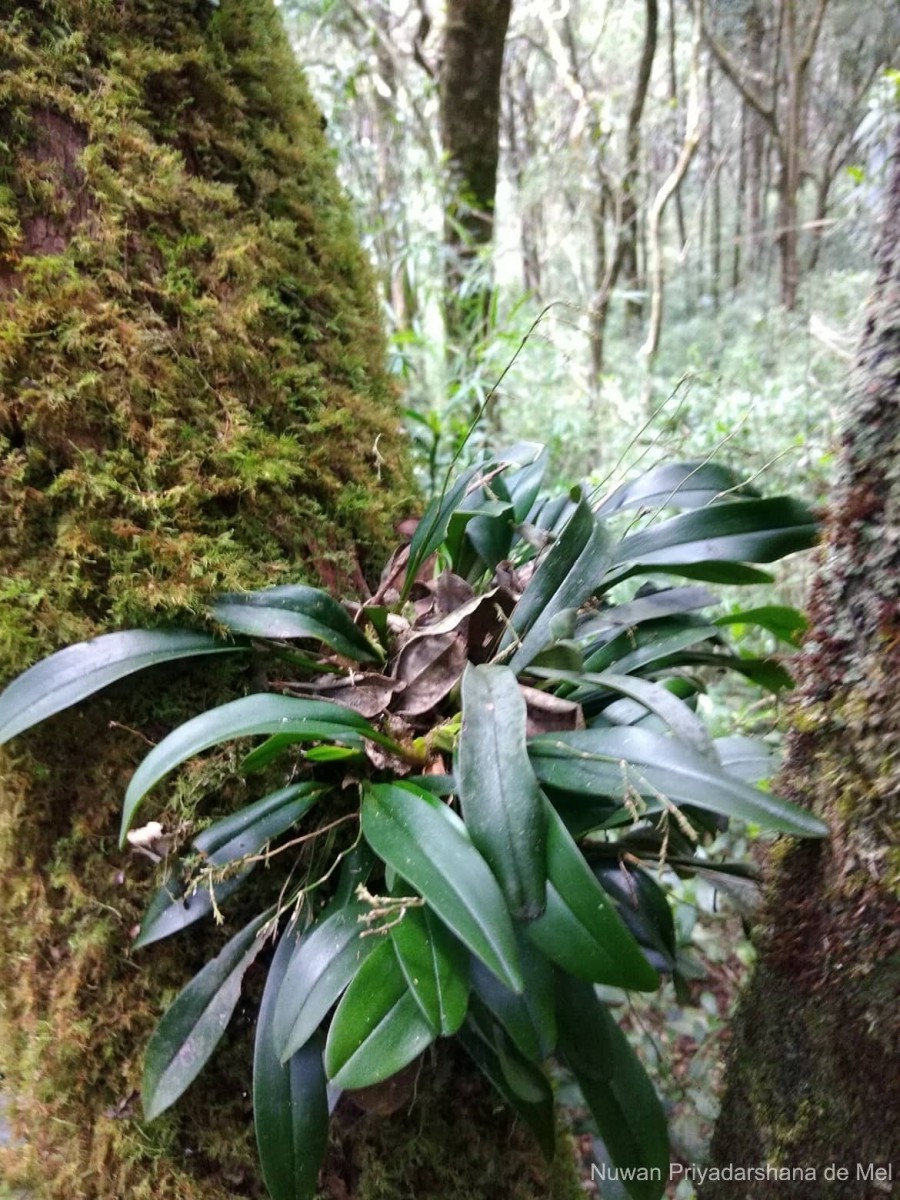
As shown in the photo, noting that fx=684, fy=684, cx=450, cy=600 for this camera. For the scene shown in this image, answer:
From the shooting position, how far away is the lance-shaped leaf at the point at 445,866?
0.55 m

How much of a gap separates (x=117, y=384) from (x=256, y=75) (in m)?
0.58

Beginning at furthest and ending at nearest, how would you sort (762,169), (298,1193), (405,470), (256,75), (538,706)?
(762,169), (405,470), (256,75), (538,706), (298,1193)

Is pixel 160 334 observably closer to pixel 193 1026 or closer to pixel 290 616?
pixel 290 616

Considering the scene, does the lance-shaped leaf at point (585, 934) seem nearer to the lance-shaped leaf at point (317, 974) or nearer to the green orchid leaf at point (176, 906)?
the lance-shaped leaf at point (317, 974)

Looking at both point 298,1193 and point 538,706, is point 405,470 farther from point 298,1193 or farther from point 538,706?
point 298,1193

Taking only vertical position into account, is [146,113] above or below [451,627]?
above

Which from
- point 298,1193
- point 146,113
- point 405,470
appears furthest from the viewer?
point 405,470

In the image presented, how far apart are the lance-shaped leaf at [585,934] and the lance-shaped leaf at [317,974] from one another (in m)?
0.18

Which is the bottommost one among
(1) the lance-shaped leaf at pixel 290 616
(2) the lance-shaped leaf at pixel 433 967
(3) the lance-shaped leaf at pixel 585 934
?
(2) the lance-shaped leaf at pixel 433 967

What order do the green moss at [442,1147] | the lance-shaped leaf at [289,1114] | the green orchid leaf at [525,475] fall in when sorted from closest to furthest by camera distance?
the lance-shaped leaf at [289,1114] → the green moss at [442,1147] → the green orchid leaf at [525,475]

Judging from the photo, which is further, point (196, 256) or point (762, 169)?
point (762, 169)

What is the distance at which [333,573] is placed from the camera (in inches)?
38.2

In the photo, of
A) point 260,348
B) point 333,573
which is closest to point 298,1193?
point 333,573

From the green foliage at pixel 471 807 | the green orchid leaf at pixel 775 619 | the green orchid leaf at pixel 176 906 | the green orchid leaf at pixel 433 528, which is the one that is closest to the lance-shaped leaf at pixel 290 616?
the green foliage at pixel 471 807
